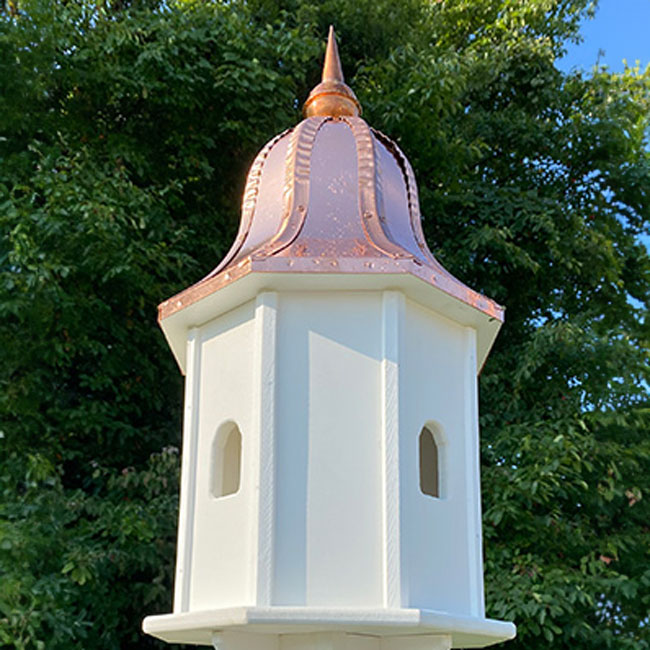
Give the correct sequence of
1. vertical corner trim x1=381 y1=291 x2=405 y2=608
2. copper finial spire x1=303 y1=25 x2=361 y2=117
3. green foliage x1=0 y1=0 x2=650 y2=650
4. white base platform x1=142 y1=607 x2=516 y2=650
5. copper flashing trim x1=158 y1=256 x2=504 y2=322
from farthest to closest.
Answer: green foliage x1=0 y1=0 x2=650 y2=650
copper finial spire x1=303 y1=25 x2=361 y2=117
copper flashing trim x1=158 y1=256 x2=504 y2=322
vertical corner trim x1=381 y1=291 x2=405 y2=608
white base platform x1=142 y1=607 x2=516 y2=650

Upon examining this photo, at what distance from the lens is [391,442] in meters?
3.21

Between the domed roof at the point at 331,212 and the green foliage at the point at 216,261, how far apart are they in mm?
2430

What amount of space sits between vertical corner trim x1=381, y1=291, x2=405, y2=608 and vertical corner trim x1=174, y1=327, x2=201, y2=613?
83 centimetres

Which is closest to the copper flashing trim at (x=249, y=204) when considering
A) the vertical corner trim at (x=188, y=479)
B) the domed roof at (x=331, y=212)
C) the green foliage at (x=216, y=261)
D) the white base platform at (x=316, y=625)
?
the domed roof at (x=331, y=212)

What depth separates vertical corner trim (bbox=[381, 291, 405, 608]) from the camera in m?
3.07

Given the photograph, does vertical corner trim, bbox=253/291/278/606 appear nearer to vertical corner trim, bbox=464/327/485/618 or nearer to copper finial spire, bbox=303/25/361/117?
vertical corner trim, bbox=464/327/485/618

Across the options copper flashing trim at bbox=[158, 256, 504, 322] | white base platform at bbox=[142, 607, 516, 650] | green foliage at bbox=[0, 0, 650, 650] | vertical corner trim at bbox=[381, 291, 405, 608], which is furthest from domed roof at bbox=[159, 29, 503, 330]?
green foliage at bbox=[0, 0, 650, 650]

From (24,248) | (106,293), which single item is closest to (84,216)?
(24,248)

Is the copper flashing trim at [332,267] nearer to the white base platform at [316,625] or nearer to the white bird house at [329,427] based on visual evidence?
the white bird house at [329,427]

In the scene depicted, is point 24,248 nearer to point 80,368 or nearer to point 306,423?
point 80,368

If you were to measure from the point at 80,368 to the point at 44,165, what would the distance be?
151 cm

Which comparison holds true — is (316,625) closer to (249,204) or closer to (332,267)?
(332,267)

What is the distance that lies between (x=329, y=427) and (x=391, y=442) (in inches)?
9.0

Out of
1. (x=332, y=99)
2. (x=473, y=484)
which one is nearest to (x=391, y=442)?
(x=473, y=484)
